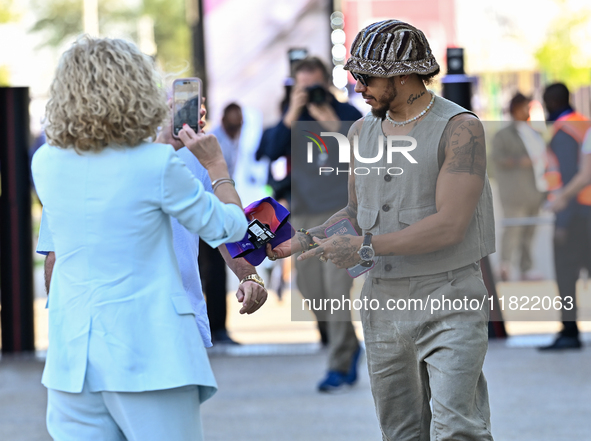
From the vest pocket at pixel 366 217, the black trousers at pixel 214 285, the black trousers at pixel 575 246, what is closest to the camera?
the vest pocket at pixel 366 217

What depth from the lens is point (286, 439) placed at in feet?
16.9

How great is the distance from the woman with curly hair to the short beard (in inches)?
31.5

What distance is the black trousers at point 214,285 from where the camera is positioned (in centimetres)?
794

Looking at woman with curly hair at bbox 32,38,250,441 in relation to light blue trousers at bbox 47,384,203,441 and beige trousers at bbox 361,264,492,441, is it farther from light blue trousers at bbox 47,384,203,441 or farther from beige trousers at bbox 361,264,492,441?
beige trousers at bbox 361,264,492,441

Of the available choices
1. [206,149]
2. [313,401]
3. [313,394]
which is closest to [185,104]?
[206,149]

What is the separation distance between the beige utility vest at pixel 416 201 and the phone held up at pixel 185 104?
24.0 inches

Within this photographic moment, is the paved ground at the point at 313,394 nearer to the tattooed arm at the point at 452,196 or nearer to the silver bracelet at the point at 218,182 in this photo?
the tattooed arm at the point at 452,196

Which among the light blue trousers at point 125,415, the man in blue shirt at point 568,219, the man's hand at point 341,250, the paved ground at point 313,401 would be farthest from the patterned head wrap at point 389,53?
the man in blue shirt at point 568,219

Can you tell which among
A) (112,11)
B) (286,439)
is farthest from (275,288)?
(112,11)

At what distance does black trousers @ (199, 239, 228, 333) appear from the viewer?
7.94 meters

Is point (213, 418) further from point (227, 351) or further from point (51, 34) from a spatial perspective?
Answer: point (51, 34)

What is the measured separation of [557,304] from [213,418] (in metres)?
2.68

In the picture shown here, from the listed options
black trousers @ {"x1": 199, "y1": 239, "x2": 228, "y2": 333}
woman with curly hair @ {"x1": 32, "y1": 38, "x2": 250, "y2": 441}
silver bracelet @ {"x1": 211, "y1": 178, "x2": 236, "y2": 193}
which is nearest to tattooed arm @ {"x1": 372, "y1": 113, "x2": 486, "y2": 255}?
silver bracelet @ {"x1": 211, "y1": 178, "x2": 236, "y2": 193}

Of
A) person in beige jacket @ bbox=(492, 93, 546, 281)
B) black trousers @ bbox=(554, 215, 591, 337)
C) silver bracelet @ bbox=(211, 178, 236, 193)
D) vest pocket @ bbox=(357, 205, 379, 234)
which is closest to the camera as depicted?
silver bracelet @ bbox=(211, 178, 236, 193)
